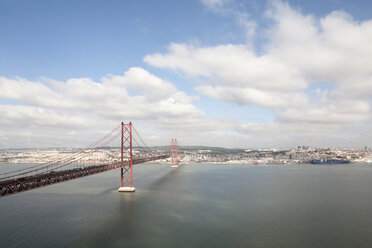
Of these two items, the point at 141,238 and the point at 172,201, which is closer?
the point at 141,238

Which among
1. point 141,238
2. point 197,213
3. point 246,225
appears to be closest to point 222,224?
point 246,225

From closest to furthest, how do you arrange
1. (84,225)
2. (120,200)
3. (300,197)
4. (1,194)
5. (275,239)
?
1. (1,194)
2. (275,239)
3. (84,225)
4. (120,200)
5. (300,197)

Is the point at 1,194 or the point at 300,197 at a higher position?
the point at 1,194

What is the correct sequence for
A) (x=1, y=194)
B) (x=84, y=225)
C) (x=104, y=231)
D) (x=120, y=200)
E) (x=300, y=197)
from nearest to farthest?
(x=1, y=194) → (x=104, y=231) → (x=84, y=225) → (x=120, y=200) → (x=300, y=197)

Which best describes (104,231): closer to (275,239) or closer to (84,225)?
(84,225)

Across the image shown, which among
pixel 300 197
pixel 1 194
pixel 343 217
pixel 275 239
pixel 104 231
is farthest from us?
pixel 300 197

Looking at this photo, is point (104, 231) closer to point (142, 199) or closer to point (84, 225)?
point (84, 225)

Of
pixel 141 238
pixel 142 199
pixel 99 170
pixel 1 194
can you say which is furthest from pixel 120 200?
pixel 1 194

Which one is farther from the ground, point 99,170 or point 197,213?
point 99,170

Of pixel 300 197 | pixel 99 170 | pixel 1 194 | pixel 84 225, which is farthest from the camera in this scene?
pixel 300 197
